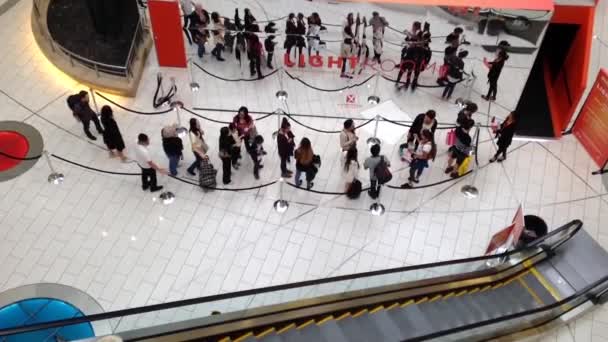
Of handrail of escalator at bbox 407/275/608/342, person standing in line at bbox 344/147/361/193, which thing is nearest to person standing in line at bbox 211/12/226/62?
Answer: person standing in line at bbox 344/147/361/193

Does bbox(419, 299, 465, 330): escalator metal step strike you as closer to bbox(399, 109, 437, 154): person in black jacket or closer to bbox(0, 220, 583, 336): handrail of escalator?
bbox(0, 220, 583, 336): handrail of escalator

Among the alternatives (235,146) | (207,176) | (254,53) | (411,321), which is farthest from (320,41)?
(411,321)

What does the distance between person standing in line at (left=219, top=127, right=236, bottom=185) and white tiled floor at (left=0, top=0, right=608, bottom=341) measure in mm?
338

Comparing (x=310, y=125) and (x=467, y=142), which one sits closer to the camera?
(x=467, y=142)

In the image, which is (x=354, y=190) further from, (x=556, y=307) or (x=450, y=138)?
(x=556, y=307)

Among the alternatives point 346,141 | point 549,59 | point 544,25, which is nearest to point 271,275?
point 346,141

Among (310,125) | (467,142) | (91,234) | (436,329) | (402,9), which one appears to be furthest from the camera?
(310,125)

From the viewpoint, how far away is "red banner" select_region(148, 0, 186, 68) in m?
12.1

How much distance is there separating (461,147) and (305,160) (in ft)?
9.57

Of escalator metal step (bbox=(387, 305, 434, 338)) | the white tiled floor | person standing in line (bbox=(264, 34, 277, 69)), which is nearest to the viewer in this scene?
escalator metal step (bbox=(387, 305, 434, 338))

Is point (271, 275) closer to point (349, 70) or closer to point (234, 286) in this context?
point (234, 286)

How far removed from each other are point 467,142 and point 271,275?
4248mm

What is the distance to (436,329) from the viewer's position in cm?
805

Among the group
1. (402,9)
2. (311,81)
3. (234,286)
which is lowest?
(234,286)
